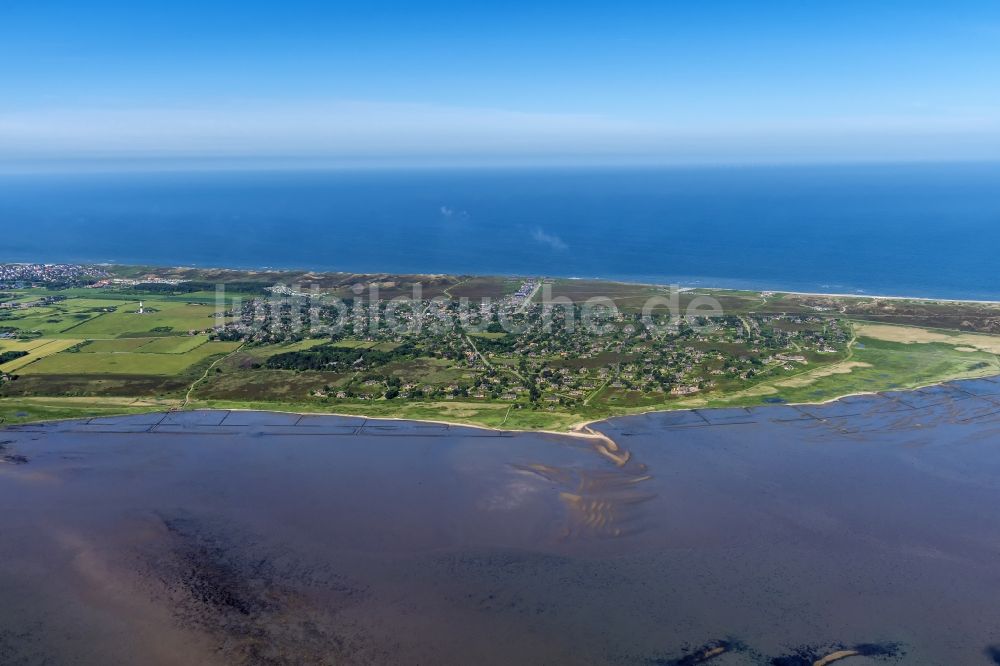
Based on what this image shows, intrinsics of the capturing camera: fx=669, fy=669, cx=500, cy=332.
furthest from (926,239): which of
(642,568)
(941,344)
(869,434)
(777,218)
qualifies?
(642,568)

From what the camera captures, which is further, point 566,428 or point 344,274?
point 344,274

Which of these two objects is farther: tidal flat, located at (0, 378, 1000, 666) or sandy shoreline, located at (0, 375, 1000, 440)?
sandy shoreline, located at (0, 375, 1000, 440)

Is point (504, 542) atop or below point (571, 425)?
below

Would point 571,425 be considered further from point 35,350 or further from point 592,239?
point 592,239

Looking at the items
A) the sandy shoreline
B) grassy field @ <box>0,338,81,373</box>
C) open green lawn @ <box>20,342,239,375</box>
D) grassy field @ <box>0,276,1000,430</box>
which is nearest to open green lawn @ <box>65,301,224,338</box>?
grassy field @ <box>0,276,1000,430</box>

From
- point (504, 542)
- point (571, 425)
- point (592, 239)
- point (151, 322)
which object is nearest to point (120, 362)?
point (151, 322)

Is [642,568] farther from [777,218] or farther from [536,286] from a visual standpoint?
[777,218]

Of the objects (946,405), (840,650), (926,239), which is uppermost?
(926,239)

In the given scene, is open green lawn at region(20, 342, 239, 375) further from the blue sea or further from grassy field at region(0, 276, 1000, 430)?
the blue sea
